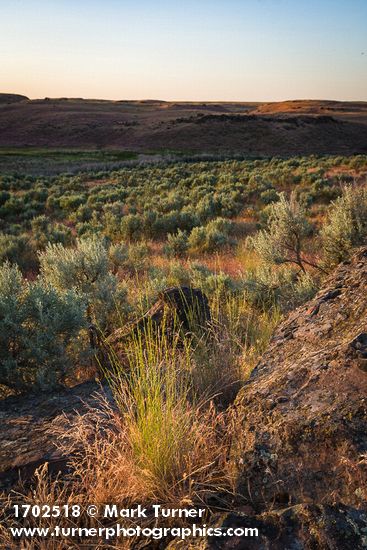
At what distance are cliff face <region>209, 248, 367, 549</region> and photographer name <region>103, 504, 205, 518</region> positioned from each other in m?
0.24

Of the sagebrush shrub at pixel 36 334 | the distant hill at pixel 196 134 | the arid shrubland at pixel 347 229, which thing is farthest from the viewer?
the distant hill at pixel 196 134

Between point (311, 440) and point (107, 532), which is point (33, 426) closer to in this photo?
point (107, 532)

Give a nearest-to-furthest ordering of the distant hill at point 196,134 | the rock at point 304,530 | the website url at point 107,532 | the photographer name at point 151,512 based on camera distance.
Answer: the rock at point 304,530
the website url at point 107,532
the photographer name at point 151,512
the distant hill at point 196,134

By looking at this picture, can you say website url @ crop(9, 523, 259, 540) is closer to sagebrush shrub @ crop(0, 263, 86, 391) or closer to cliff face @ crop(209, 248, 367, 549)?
cliff face @ crop(209, 248, 367, 549)

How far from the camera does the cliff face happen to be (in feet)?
4.77

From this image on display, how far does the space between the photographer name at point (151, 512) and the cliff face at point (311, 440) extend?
237mm

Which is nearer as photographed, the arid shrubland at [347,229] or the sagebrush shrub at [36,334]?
the sagebrush shrub at [36,334]

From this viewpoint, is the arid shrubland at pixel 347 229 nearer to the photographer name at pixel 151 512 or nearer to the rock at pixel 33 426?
the rock at pixel 33 426

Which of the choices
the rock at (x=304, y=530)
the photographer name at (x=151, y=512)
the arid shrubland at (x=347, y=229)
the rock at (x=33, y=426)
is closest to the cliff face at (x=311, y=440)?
the rock at (x=304, y=530)

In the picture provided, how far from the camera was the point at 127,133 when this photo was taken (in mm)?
62562

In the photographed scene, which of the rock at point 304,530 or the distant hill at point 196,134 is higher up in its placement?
the distant hill at point 196,134

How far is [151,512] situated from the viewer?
1901mm

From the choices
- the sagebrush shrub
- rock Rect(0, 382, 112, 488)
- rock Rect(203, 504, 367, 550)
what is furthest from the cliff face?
the sagebrush shrub

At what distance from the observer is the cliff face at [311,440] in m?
1.45
